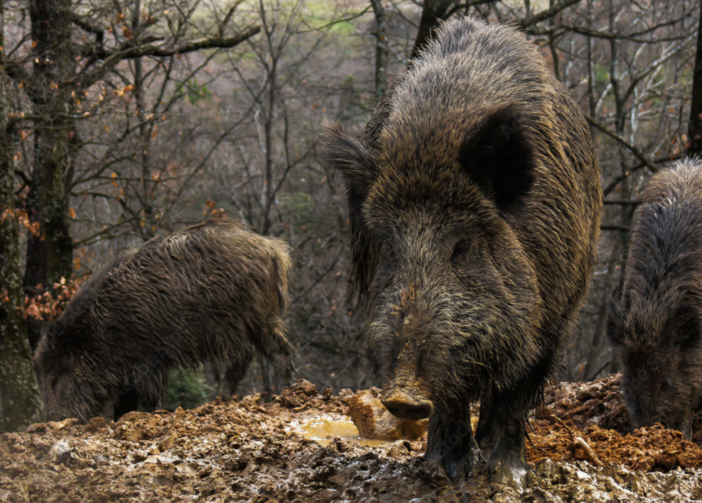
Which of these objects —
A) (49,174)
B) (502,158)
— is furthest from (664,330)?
(49,174)

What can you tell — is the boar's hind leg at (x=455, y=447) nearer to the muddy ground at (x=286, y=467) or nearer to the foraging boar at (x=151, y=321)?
the muddy ground at (x=286, y=467)

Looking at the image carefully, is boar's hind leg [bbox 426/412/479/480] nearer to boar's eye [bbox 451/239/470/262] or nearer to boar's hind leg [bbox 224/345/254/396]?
boar's eye [bbox 451/239/470/262]

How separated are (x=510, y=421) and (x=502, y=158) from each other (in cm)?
139

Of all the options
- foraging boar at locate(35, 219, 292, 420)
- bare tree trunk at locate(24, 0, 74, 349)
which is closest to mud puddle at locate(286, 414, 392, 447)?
foraging boar at locate(35, 219, 292, 420)

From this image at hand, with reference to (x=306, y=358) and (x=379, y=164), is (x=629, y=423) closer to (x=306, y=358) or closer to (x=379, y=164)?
(x=379, y=164)

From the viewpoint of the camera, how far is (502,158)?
2.72 metres

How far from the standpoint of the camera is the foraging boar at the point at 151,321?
5.98m

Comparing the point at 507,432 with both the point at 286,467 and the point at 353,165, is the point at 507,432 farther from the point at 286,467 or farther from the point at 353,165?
the point at 353,165

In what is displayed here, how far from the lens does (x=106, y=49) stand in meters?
9.09

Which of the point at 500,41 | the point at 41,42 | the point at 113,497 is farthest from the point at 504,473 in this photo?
the point at 41,42

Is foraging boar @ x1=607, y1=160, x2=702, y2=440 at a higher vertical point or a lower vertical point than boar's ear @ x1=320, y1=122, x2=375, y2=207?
lower

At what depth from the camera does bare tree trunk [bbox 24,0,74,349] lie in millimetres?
8102

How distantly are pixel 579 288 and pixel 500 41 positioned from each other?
146 cm

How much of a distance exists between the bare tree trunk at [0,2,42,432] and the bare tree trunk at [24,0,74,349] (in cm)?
121
